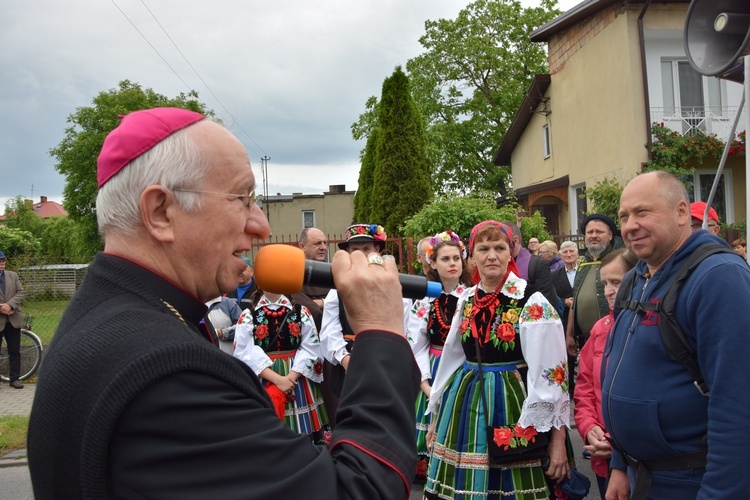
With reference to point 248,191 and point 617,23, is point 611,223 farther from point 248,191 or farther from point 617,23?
point 617,23

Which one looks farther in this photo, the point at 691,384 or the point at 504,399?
the point at 504,399

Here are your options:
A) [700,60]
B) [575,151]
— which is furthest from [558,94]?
[700,60]

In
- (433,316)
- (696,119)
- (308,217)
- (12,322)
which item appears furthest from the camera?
(308,217)

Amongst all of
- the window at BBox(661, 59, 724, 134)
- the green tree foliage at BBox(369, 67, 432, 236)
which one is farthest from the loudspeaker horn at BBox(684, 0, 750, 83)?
the window at BBox(661, 59, 724, 134)

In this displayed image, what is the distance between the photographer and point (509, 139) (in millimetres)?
24156

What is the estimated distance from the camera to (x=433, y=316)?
496 centimetres

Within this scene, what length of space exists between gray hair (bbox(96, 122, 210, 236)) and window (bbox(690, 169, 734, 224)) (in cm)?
1738

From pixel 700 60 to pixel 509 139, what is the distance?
21566 millimetres

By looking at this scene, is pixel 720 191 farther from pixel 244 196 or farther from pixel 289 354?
pixel 244 196

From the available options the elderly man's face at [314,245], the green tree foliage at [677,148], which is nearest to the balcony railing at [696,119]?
the green tree foliage at [677,148]

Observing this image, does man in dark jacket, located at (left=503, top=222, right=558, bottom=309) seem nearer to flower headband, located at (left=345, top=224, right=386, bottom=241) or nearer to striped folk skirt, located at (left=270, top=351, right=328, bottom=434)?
flower headband, located at (left=345, top=224, right=386, bottom=241)

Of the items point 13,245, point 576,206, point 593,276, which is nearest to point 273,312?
point 593,276

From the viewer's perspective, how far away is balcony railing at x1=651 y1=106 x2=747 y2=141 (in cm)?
1596

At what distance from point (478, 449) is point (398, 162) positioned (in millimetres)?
12050
